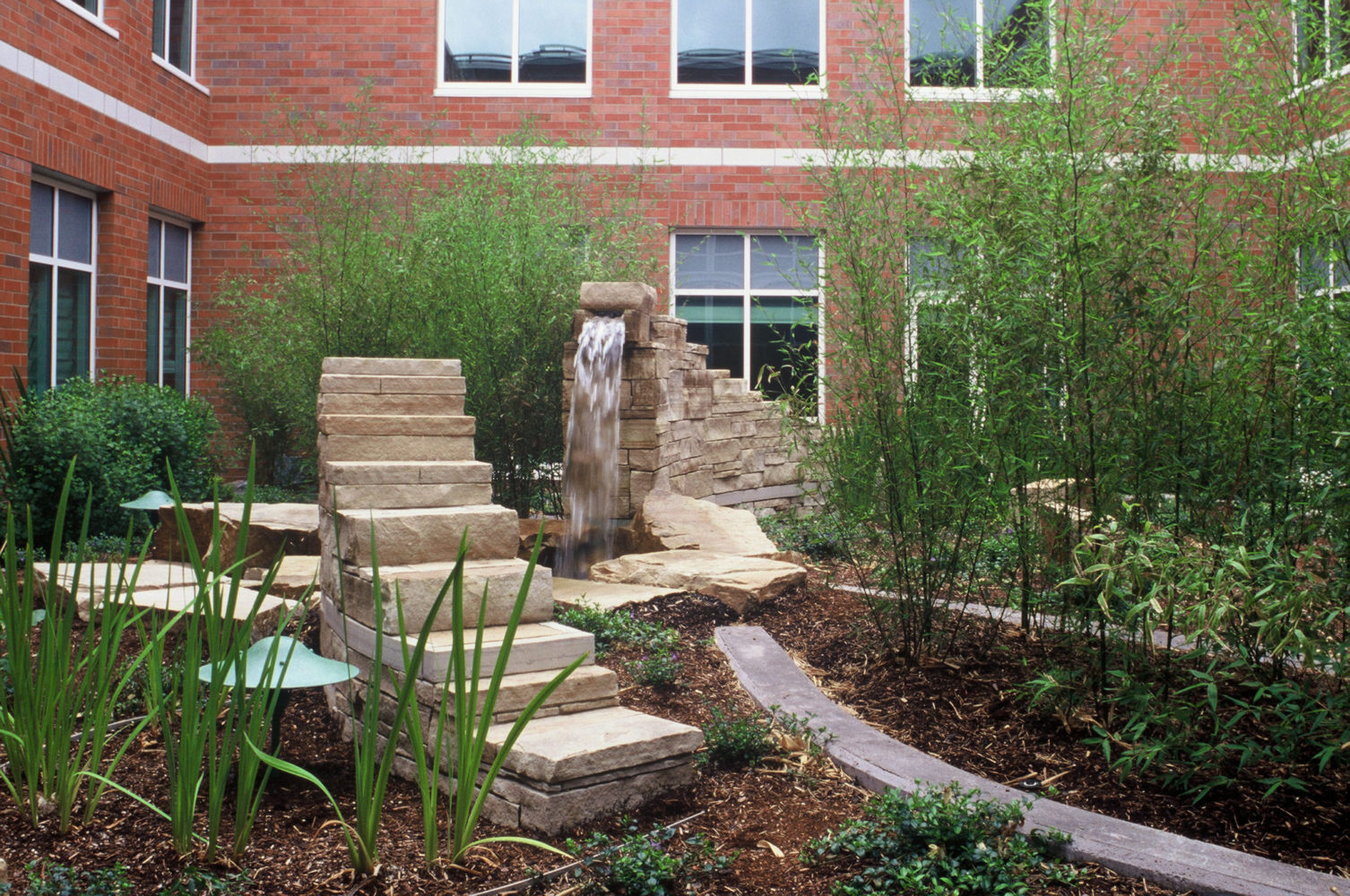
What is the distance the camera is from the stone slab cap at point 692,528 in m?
6.27

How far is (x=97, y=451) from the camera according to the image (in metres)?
7.18

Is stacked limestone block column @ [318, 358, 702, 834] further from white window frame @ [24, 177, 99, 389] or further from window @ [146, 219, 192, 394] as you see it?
window @ [146, 219, 192, 394]

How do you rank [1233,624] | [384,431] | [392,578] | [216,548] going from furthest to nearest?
[384,431] → [392,578] → [1233,624] → [216,548]

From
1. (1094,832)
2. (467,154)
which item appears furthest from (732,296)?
(1094,832)

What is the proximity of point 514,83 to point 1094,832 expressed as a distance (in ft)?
34.7

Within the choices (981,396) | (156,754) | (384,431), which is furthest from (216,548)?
(981,396)

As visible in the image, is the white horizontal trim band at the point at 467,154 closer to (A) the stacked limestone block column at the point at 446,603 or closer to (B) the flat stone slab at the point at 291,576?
(B) the flat stone slab at the point at 291,576

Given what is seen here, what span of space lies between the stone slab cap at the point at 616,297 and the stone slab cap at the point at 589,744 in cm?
418

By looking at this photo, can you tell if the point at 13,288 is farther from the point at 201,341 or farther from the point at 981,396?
the point at 981,396

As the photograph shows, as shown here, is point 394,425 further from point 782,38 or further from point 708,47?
point 782,38

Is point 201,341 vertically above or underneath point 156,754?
above

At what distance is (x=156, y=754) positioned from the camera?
314cm

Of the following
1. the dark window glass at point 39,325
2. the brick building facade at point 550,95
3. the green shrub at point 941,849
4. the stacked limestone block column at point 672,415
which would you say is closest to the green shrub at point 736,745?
the green shrub at point 941,849

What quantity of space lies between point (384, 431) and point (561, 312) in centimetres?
364
